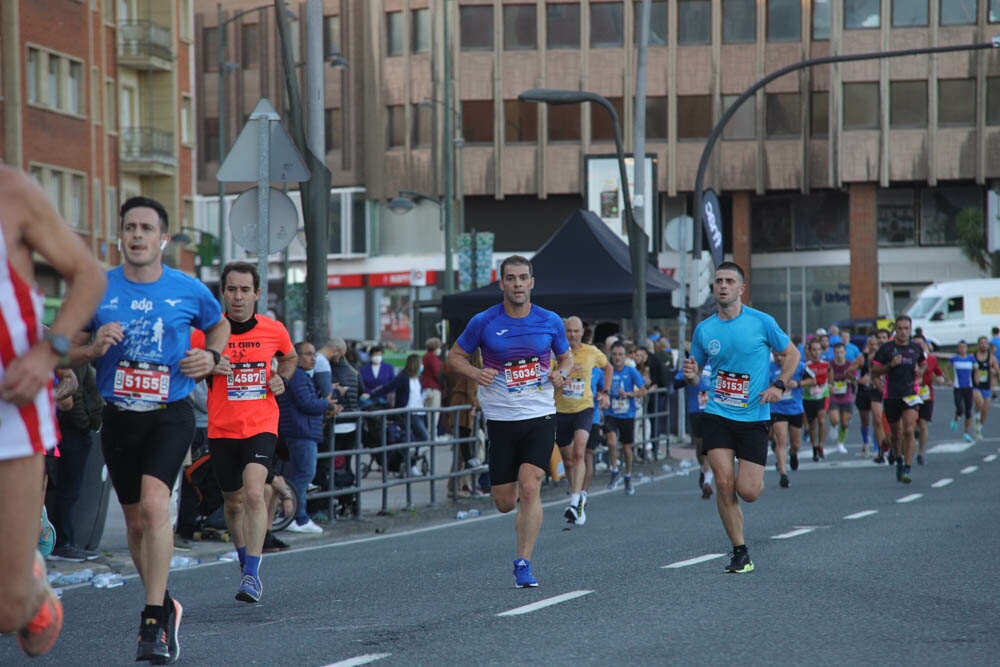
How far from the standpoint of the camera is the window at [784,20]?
199ft

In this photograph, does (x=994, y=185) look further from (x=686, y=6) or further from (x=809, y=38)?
(x=686, y=6)

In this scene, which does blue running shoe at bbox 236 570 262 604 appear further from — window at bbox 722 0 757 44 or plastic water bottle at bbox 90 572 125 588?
window at bbox 722 0 757 44

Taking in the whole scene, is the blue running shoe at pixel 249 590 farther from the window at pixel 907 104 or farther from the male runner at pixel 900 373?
the window at pixel 907 104

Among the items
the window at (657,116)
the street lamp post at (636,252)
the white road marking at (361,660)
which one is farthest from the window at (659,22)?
the white road marking at (361,660)

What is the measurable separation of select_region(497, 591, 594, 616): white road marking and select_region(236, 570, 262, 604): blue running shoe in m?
1.50

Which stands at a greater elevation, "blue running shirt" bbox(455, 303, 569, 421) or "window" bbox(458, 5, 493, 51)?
"window" bbox(458, 5, 493, 51)

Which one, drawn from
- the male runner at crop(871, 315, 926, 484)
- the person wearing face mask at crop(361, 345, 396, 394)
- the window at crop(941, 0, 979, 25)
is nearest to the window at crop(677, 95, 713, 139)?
the window at crop(941, 0, 979, 25)

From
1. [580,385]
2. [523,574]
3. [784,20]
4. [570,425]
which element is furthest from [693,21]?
[523,574]

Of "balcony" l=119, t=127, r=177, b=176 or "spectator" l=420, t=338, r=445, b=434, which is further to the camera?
"balcony" l=119, t=127, r=177, b=176

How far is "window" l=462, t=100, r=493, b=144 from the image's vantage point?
62531 mm

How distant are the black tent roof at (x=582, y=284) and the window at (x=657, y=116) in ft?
112

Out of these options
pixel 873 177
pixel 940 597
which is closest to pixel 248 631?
pixel 940 597

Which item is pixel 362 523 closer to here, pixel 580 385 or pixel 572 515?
pixel 572 515

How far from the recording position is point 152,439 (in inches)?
310
